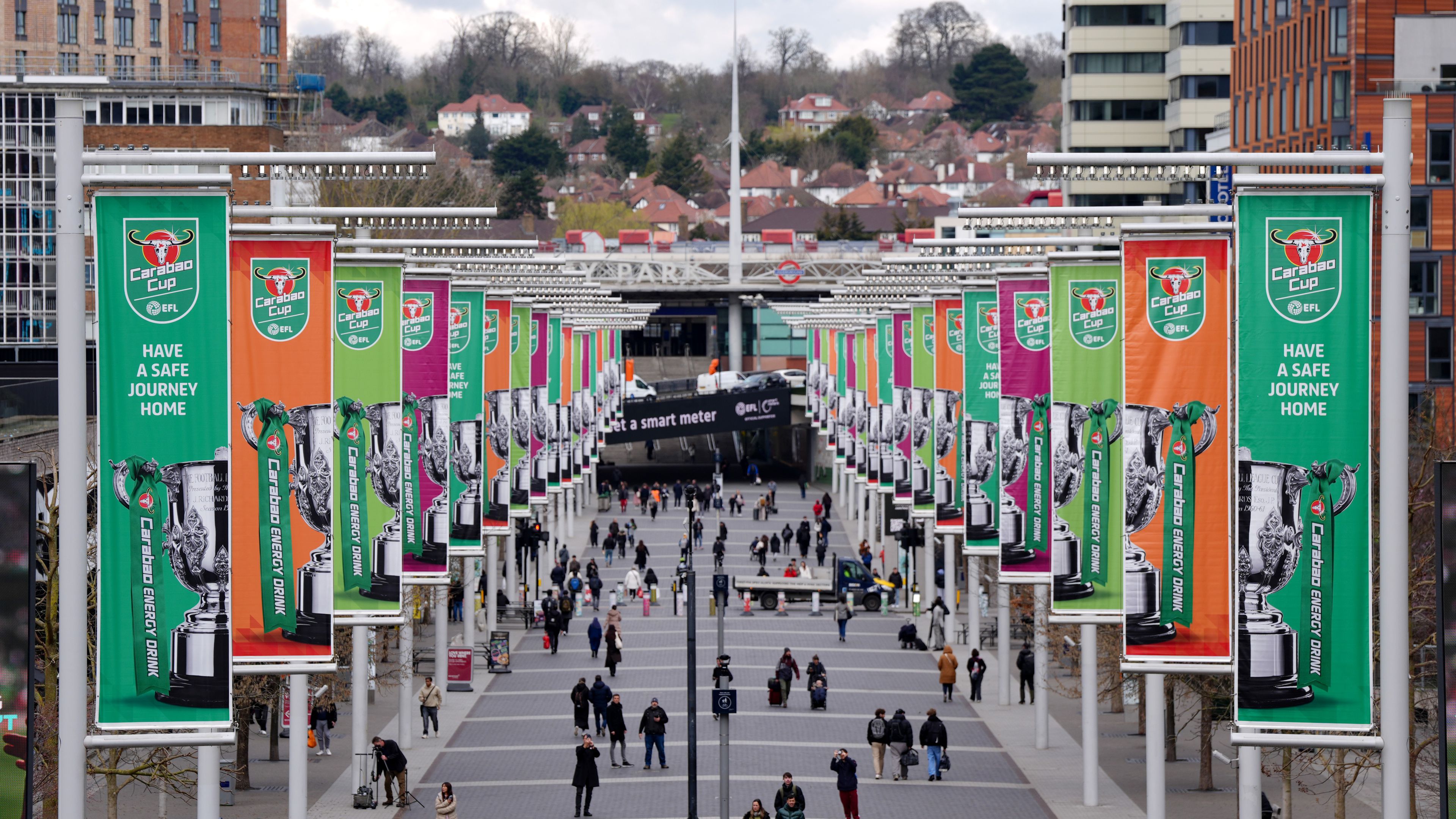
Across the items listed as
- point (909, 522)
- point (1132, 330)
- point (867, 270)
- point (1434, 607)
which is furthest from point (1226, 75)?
point (1132, 330)

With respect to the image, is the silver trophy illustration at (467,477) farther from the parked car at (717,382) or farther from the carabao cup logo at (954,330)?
the parked car at (717,382)

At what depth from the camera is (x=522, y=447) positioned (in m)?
42.1

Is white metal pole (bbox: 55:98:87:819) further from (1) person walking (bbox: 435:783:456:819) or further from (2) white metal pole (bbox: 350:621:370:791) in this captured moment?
(2) white metal pole (bbox: 350:621:370:791)

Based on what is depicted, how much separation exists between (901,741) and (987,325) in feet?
23.4

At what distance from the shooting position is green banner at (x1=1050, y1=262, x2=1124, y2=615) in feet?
78.1

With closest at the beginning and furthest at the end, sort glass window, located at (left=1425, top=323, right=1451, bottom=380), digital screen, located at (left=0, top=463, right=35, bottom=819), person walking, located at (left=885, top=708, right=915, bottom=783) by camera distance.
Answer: digital screen, located at (left=0, top=463, right=35, bottom=819) → person walking, located at (left=885, top=708, right=915, bottom=783) → glass window, located at (left=1425, top=323, right=1451, bottom=380)

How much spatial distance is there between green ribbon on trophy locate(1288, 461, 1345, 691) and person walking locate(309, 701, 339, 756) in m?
22.4

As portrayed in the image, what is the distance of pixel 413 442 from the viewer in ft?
93.5

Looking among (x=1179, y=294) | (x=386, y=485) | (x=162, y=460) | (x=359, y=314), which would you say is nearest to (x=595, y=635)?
(x=386, y=485)

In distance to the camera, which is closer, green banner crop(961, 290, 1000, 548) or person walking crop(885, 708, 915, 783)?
green banner crop(961, 290, 1000, 548)

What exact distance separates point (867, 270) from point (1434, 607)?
60.2 ft

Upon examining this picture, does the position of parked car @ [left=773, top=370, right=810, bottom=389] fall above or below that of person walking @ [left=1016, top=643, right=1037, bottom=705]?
above

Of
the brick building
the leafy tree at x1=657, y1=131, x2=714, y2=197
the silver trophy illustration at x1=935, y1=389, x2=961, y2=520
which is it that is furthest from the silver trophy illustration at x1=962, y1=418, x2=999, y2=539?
the leafy tree at x1=657, y1=131, x2=714, y2=197

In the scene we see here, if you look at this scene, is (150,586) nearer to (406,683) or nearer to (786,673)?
(406,683)
